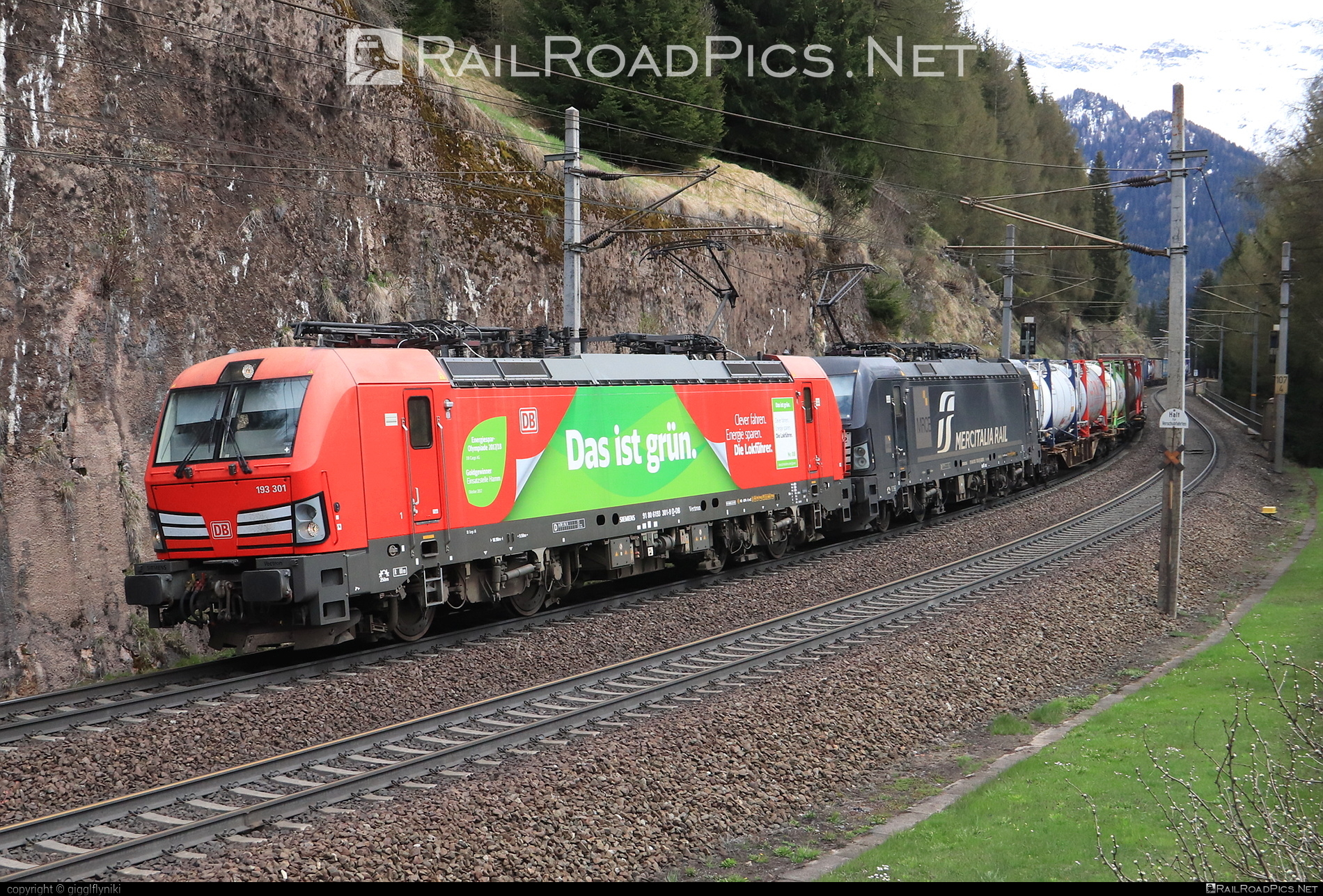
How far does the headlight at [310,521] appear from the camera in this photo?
451 inches

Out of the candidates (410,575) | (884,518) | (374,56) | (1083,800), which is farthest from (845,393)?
(1083,800)

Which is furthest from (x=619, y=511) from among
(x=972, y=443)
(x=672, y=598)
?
(x=972, y=443)

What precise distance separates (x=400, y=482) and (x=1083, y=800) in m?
7.87

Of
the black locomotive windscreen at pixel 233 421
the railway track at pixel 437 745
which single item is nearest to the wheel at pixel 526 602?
the railway track at pixel 437 745

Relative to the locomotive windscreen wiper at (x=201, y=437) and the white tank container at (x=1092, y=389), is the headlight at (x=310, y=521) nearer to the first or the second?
the locomotive windscreen wiper at (x=201, y=437)

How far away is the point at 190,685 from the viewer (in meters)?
11.5

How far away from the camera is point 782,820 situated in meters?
8.10

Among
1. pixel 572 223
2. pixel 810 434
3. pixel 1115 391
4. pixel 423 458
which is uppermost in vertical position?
pixel 572 223

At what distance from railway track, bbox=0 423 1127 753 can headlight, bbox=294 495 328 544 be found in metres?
1.59

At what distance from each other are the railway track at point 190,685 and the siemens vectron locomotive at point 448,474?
1.05 feet

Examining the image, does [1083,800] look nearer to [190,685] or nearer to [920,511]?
[190,685]

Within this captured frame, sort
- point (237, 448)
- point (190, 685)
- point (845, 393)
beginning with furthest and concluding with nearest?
1. point (845, 393)
2. point (237, 448)
3. point (190, 685)

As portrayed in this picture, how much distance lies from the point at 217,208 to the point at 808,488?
11.5 metres

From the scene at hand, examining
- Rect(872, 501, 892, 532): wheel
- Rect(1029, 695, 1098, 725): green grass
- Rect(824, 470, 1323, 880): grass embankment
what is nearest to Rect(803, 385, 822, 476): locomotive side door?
Rect(872, 501, 892, 532): wheel
